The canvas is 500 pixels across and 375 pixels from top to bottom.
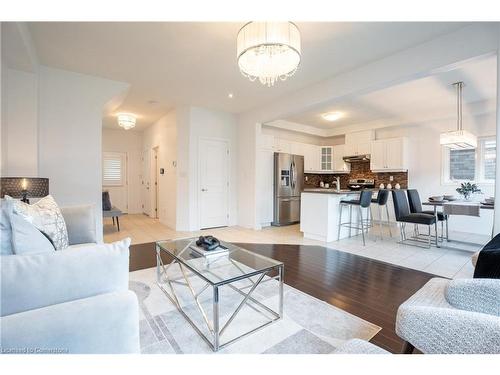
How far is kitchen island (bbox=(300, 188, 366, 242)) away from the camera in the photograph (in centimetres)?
435

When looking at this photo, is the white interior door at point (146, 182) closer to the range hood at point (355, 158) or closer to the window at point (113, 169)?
the window at point (113, 169)

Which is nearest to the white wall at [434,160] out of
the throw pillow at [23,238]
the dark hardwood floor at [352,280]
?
the dark hardwood floor at [352,280]

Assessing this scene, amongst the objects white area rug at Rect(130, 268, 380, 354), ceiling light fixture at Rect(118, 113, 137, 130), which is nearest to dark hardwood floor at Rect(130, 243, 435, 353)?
white area rug at Rect(130, 268, 380, 354)

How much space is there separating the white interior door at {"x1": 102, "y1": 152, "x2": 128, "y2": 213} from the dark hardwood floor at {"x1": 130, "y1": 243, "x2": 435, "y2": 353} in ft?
14.4

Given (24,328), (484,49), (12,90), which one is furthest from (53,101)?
(484,49)

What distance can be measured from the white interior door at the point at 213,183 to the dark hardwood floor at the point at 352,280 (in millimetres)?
1739

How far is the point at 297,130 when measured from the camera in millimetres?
6641

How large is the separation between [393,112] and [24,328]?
21.0 ft

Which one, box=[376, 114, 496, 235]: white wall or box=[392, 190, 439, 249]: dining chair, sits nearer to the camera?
box=[392, 190, 439, 249]: dining chair

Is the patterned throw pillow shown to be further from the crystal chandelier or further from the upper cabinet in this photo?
the upper cabinet

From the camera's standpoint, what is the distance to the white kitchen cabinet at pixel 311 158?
6.92m

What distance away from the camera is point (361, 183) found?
6934 mm

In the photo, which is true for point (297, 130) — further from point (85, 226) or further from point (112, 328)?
point (112, 328)

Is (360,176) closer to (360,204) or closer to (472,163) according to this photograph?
(472,163)
